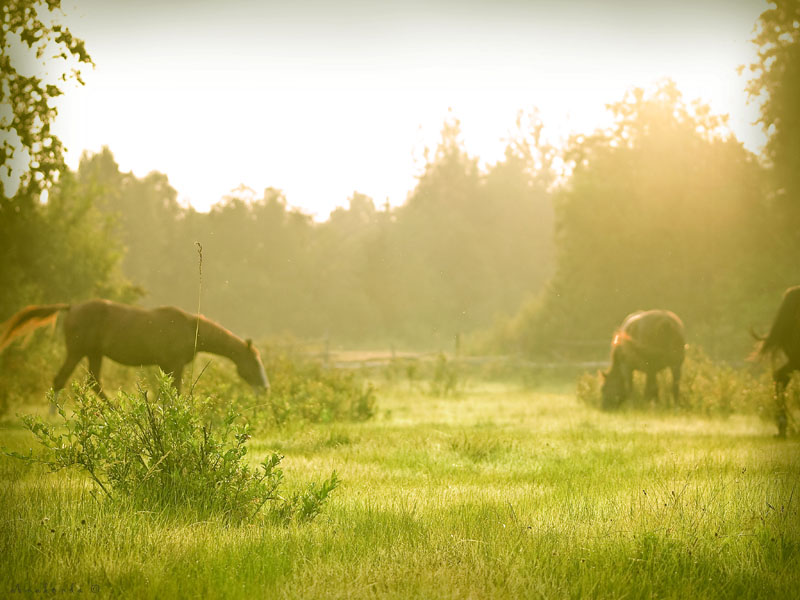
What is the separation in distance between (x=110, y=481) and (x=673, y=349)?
1183cm

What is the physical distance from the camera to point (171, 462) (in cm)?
473

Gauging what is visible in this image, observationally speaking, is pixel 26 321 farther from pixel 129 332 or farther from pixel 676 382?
pixel 676 382

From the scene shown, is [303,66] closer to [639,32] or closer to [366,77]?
[366,77]

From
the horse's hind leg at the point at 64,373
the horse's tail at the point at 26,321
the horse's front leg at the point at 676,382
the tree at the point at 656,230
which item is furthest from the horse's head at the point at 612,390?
the horse's tail at the point at 26,321

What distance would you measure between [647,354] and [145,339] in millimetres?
9604

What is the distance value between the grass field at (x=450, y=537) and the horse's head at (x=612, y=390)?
6.97m

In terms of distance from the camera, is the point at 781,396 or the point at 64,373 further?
the point at 64,373

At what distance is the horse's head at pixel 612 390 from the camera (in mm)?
14055

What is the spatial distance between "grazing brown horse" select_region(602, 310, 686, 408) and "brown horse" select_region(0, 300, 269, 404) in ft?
23.6

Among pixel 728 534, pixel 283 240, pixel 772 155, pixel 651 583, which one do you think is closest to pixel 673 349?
pixel 772 155

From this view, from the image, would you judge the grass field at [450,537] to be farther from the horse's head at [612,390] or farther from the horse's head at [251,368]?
the horse's head at [612,390]

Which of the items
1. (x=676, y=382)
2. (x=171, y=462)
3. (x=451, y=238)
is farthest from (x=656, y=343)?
(x=451, y=238)

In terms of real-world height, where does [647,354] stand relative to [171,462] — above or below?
above

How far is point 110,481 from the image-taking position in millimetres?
4781
